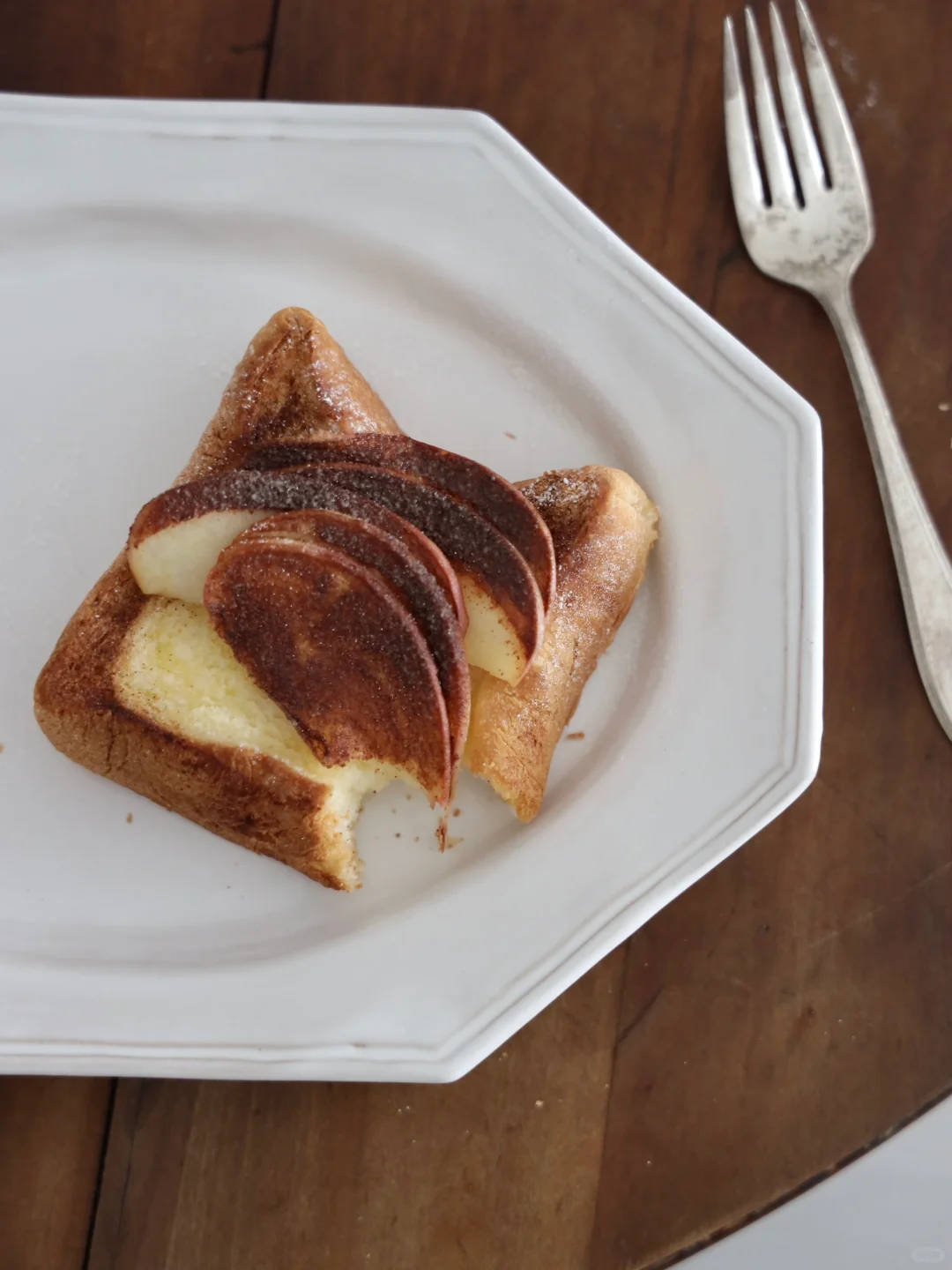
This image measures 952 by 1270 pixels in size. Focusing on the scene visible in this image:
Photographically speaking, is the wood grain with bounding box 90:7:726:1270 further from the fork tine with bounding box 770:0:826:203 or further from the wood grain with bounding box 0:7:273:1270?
the wood grain with bounding box 0:7:273:1270

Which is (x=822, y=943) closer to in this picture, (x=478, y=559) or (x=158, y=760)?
(x=478, y=559)

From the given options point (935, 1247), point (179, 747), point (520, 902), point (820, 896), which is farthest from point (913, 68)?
point (935, 1247)

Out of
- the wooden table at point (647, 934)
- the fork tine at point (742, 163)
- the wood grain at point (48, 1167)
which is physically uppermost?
the fork tine at point (742, 163)

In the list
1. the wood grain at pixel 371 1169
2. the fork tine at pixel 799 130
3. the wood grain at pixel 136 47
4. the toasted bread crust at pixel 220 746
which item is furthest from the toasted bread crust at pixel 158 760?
the fork tine at pixel 799 130

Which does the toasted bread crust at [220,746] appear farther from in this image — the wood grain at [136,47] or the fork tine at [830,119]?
the fork tine at [830,119]

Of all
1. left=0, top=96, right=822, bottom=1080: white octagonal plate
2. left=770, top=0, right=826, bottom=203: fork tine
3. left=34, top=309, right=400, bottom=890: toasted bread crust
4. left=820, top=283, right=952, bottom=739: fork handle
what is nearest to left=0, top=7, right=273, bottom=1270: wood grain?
left=0, top=96, right=822, bottom=1080: white octagonal plate

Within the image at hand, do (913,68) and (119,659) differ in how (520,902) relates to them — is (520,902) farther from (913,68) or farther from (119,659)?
(913,68)
